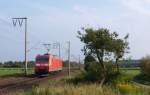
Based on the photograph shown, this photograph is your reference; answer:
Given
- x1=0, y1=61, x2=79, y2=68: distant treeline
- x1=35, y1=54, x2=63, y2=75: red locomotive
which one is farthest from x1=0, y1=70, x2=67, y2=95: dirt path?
x1=0, y1=61, x2=79, y2=68: distant treeline

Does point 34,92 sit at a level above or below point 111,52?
below

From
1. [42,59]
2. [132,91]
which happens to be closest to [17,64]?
[42,59]

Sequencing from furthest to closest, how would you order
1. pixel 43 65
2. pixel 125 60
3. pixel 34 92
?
1. pixel 43 65
2. pixel 125 60
3. pixel 34 92

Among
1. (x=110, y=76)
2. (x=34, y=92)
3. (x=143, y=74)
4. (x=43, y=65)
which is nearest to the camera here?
(x=34, y=92)

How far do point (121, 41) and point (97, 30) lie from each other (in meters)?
2.65

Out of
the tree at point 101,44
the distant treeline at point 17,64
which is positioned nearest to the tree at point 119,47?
the tree at point 101,44

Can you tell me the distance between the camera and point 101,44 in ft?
131

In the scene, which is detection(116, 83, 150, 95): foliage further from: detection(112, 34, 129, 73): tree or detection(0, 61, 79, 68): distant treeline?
detection(0, 61, 79, 68): distant treeline

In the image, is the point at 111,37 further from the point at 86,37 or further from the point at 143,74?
the point at 143,74

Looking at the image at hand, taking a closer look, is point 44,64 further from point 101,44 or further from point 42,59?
point 101,44

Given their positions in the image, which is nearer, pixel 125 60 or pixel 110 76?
pixel 110 76

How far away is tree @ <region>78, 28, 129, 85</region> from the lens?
3975cm

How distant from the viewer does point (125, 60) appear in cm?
4281

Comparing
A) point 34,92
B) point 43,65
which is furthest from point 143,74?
point 34,92
